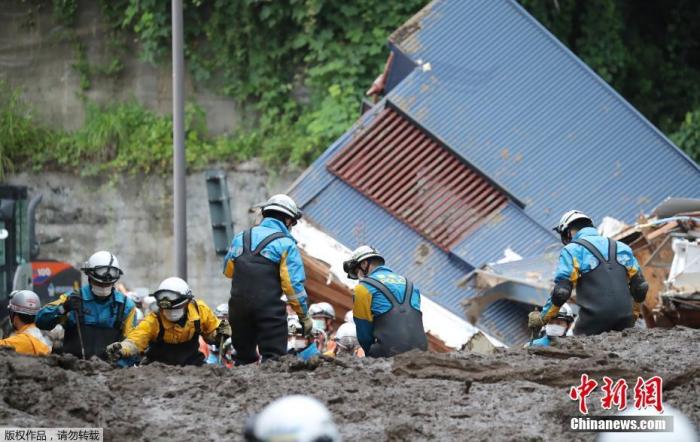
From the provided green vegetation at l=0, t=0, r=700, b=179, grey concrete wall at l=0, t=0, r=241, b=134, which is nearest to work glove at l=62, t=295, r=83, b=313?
green vegetation at l=0, t=0, r=700, b=179

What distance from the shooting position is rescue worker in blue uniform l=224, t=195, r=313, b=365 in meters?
10.6

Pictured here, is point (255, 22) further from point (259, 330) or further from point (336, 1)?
point (259, 330)

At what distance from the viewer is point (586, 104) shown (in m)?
19.3

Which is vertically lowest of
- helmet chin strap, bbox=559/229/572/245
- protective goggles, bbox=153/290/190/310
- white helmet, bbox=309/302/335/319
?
protective goggles, bbox=153/290/190/310

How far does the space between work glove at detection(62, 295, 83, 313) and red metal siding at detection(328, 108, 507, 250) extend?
8088mm

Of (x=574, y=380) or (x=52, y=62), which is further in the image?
(x=52, y=62)

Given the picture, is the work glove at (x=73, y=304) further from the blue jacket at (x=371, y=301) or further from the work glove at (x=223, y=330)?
the blue jacket at (x=371, y=301)

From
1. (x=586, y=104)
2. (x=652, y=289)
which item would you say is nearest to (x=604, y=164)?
(x=586, y=104)

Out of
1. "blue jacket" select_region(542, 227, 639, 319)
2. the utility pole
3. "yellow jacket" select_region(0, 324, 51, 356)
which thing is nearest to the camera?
"yellow jacket" select_region(0, 324, 51, 356)

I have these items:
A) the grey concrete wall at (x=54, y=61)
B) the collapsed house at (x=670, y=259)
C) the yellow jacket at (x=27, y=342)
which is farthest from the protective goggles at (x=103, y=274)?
the grey concrete wall at (x=54, y=61)

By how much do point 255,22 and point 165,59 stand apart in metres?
1.92

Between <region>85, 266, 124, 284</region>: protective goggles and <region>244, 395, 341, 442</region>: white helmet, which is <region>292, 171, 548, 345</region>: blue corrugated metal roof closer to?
<region>85, 266, 124, 284</region>: protective goggles

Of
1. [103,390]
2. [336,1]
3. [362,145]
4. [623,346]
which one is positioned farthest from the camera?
[336,1]

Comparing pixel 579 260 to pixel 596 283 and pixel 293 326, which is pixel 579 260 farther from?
pixel 293 326
